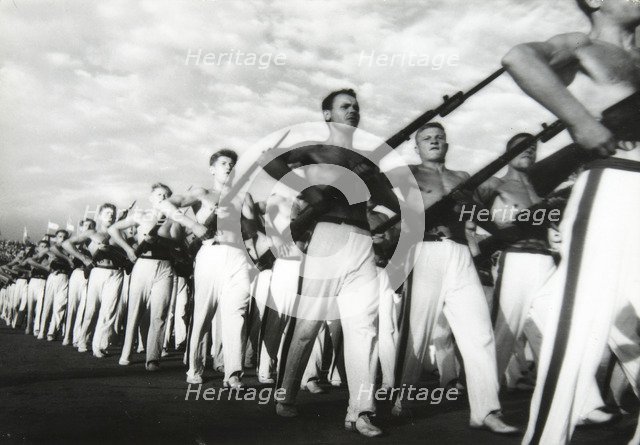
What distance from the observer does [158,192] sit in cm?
675

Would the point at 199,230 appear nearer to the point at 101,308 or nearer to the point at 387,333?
the point at 387,333

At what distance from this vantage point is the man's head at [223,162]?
5.60 metres

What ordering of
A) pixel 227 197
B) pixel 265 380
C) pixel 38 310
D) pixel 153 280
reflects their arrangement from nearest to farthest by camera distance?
pixel 227 197
pixel 265 380
pixel 153 280
pixel 38 310

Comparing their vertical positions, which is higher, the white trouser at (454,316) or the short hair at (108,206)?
the short hair at (108,206)

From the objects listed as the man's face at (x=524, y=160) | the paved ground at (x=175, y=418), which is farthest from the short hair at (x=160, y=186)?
the man's face at (x=524, y=160)

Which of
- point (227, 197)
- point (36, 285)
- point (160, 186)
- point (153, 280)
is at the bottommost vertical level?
point (36, 285)

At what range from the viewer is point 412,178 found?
4277 millimetres

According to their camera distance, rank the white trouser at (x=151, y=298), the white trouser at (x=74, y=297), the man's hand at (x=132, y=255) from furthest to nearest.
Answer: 1. the white trouser at (x=74, y=297)
2. the man's hand at (x=132, y=255)
3. the white trouser at (x=151, y=298)

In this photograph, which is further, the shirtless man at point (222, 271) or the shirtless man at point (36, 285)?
the shirtless man at point (36, 285)

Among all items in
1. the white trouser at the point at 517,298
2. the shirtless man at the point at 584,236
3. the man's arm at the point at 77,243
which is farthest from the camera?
the man's arm at the point at 77,243

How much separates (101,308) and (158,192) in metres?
2.03

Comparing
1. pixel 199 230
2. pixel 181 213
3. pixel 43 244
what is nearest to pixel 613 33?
pixel 199 230

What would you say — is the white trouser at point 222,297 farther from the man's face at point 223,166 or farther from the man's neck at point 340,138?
the man's neck at point 340,138

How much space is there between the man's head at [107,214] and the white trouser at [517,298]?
5861mm
